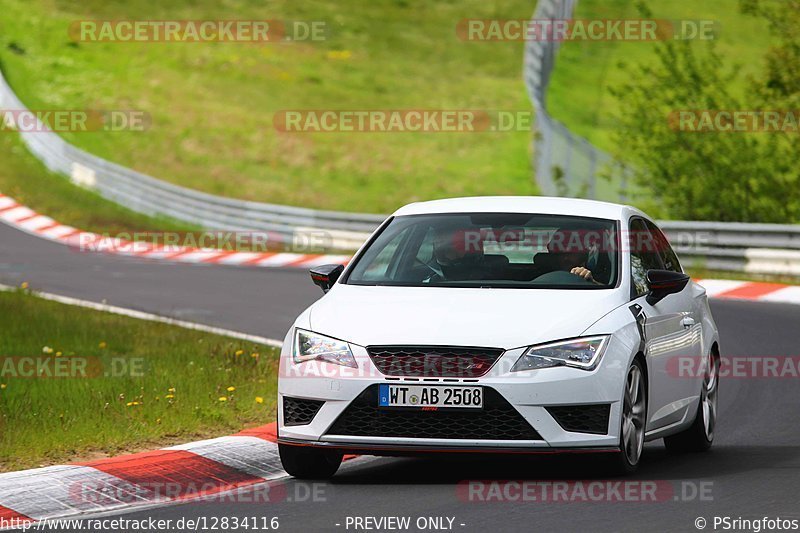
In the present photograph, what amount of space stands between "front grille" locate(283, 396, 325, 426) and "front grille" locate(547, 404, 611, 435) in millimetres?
1305

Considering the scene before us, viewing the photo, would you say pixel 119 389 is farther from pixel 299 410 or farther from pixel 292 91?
pixel 292 91

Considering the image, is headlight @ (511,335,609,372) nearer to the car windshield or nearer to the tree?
the car windshield

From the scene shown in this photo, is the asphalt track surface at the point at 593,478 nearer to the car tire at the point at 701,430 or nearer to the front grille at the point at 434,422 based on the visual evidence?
the car tire at the point at 701,430

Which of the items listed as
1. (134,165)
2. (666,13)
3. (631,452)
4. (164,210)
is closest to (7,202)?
(164,210)

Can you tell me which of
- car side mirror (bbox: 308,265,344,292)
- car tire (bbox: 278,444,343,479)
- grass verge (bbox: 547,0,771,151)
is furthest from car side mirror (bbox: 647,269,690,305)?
grass verge (bbox: 547,0,771,151)

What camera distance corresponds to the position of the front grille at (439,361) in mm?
8336

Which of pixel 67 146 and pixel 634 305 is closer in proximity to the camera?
pixel 634 305

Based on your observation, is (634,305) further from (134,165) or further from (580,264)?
(134,165)

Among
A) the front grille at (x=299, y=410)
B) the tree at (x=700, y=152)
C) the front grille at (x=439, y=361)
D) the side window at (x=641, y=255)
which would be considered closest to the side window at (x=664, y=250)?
the side window at (x=641, y=255)

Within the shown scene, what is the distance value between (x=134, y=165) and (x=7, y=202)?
352 inches

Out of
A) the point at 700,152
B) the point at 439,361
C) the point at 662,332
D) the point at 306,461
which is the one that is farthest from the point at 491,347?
the point at 700,152

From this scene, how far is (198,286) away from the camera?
24.5 meters

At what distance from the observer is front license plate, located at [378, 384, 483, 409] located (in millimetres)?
8305

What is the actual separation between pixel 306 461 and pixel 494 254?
1787 mm
